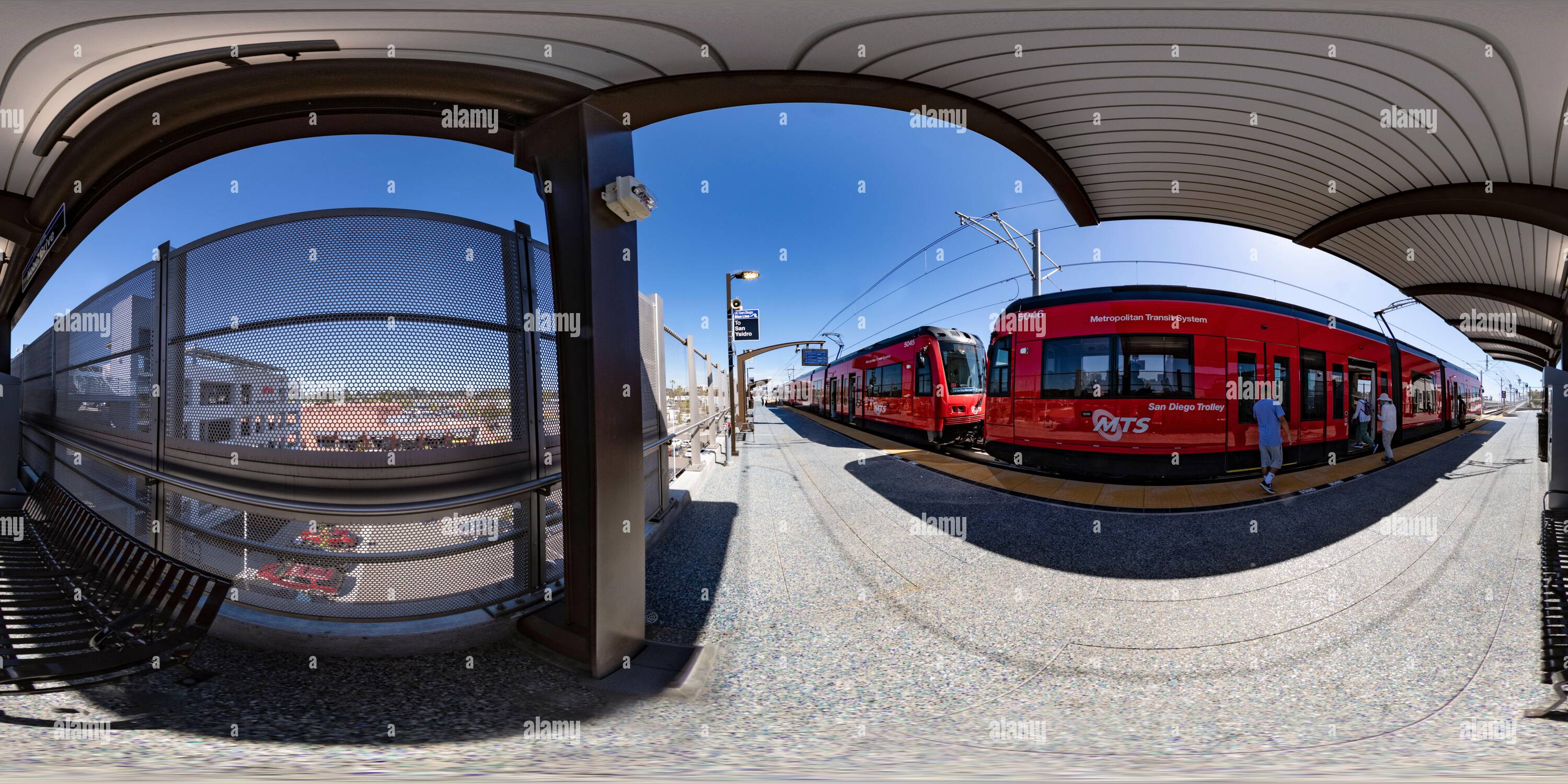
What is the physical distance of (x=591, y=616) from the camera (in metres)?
2.31

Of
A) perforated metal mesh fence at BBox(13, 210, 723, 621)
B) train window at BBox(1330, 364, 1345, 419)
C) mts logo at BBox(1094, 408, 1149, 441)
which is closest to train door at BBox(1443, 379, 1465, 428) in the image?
train window at BBox(1330, 364, 1345, 419)

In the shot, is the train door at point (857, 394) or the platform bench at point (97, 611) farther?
the train door at point (857, 394)

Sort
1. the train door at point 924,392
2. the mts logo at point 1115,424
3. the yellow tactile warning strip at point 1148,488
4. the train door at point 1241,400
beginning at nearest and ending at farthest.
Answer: the yellow tactile warning strip at point 1148,488 < the mts logo at point 1115,424 < the train door at point 1241,400 < the train door at point 924,392

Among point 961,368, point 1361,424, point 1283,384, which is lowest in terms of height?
point 1361,424

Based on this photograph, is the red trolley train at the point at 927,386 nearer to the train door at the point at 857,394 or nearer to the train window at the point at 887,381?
the train window at the point at 887,381

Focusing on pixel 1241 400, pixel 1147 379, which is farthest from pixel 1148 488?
pixel 1241 400

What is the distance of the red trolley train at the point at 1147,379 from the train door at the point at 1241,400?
0.05ft

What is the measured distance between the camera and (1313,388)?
7172 mm

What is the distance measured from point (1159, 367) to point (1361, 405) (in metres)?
6.01

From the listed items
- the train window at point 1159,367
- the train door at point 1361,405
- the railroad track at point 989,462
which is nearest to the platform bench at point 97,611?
the railroad track at point 989,462

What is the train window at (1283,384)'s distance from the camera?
6.47 metres

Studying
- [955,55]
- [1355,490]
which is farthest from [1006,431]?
[955,55]

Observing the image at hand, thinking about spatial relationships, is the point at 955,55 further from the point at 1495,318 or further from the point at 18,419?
the point at 1495,318

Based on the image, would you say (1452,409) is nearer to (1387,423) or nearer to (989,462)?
(1387,423)
